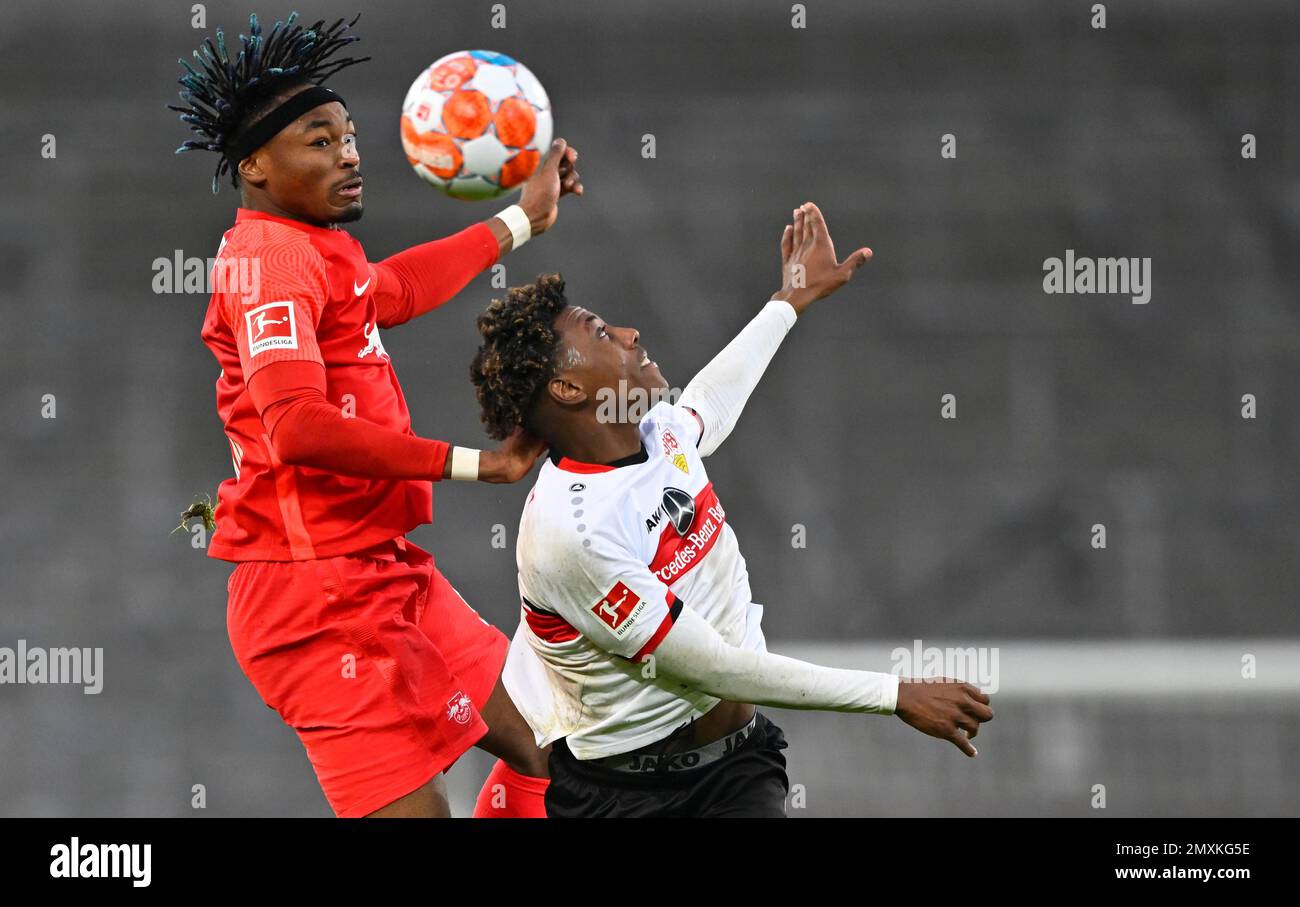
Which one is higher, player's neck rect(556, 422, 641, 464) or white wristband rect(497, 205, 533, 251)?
white wristband rect(497, 205, 533, 251)

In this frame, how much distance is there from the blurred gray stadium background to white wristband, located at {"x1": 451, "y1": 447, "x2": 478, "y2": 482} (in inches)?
136

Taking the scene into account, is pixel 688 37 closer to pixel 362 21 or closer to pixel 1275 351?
pixel 362 21

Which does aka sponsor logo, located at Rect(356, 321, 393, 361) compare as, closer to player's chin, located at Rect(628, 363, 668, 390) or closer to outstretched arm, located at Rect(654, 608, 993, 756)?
player's chin, located at Rect(628, 363, 668, 390)

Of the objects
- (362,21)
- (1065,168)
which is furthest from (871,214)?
(362,21)

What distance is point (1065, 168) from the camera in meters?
7.02

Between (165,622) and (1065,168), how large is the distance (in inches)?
161

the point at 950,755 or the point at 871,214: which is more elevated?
the point at 871,214

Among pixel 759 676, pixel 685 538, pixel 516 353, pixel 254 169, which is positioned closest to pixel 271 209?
pixel 254 169

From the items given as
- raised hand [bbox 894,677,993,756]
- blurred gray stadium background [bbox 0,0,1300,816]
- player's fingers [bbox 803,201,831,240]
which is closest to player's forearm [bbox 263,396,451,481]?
raised hand [bbox 894,677,993,756]

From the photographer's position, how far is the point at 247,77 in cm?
348

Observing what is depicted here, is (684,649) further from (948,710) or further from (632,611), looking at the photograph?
(948,710)

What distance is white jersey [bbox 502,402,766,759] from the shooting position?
10.1ft

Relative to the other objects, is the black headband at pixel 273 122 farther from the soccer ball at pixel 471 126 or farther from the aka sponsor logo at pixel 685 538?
the aka sponsor logo at pixel 685 538
